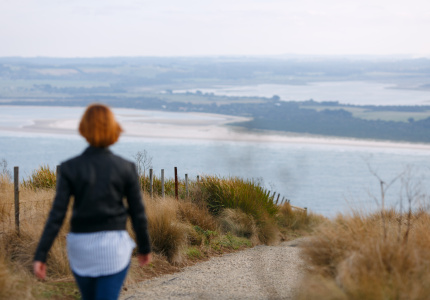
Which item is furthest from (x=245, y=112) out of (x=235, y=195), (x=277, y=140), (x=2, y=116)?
(x=235, y=195)

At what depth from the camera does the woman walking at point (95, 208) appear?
11.9 feet

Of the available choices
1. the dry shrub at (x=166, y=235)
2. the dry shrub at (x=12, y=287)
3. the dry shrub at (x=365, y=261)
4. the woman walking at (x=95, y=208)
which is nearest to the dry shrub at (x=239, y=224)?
the dry shrub at (x=166, y=235)

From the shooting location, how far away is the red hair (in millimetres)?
3645

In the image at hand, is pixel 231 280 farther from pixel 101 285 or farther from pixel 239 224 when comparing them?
pixel 101 285

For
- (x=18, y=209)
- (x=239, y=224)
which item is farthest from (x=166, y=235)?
(x=239, y=224)

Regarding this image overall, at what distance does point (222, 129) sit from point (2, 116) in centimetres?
5017

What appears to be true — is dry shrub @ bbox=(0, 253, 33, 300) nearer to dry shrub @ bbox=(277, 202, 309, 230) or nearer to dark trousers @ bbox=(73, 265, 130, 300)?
dark trousers @ bbox=(73, 265, 130, 300)

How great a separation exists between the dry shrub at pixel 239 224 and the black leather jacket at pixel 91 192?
8300mm

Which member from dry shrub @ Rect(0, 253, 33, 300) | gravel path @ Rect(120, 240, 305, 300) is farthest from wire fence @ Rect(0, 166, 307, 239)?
dry shrub @ Rect(0, 253, 33, 300)

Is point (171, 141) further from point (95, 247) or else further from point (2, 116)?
point (95, 247)

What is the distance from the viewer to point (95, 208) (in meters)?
3.64

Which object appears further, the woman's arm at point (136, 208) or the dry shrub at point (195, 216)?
A: the dry shrub at point (195, 216)

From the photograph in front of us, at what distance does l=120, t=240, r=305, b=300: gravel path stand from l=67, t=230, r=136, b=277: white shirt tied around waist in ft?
9.97

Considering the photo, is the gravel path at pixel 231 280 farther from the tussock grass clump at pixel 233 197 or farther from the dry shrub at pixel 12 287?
the tussock grass clump at pixel 233 197
